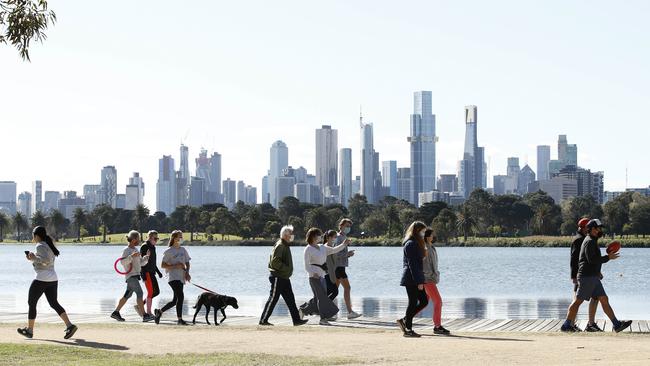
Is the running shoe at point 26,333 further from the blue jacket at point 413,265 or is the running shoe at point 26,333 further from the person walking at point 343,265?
the person walking at point 343,265

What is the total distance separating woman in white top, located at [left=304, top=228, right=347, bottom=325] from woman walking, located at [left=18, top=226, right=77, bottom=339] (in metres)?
5.20

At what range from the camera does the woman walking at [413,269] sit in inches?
818

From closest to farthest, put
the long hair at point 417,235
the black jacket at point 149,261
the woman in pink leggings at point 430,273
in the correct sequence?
the long hair at point 417,235 → the woman in pink leggings at point 430,273 → the black jacket at point 149,261

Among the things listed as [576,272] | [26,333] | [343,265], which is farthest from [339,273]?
[26,333]

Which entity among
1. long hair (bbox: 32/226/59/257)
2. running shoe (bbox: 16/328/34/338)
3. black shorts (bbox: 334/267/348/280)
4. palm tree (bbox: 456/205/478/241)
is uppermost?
palm tree (bbox: 456/205/478/241)

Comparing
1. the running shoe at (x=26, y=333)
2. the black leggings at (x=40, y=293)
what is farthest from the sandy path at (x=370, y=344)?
the black leggings at (x=40, y=293)

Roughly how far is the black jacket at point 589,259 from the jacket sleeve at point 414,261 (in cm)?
304

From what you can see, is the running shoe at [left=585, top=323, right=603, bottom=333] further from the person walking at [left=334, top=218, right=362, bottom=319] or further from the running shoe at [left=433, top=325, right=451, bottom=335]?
the person walking at [left=334, top=218, right=362, bottom=319]

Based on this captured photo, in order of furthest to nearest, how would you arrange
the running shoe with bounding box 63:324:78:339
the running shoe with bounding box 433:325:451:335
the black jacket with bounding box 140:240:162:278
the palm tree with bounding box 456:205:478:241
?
the palm tree with bounding box 456:205:478:241
the black jacket with bounding box 140:240:162:278
the running shoe with bounding box 433:325:451:335
the running shoe with bounding box 63:324:78:339

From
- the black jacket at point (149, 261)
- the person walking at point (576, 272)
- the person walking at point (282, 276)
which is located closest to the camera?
the person walking at point (576, 272)

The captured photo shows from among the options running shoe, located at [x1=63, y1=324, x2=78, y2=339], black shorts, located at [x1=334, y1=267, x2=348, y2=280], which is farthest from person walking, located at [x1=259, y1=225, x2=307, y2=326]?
running shoe, located at [x1=63, y1=324, x2=78, y2=339]

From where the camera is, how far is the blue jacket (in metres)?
20.8

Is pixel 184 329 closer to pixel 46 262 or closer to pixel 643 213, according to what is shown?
pixel 46 262

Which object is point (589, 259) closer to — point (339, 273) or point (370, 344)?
point (370, 344)
